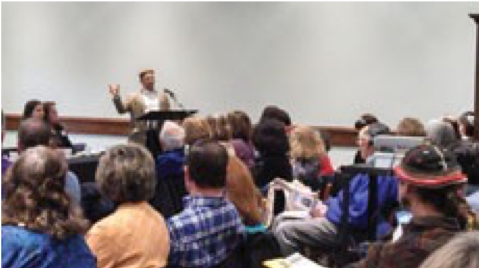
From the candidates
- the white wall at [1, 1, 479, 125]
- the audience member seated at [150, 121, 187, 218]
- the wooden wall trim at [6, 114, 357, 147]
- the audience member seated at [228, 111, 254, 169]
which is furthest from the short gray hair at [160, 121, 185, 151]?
the wooden wall trim at [6, 114, 357, 147]

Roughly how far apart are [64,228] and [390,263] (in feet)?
3.13

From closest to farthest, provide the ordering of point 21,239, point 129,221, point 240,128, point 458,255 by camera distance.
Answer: point 458,255, point 21,239, point 129,221, point 240,128

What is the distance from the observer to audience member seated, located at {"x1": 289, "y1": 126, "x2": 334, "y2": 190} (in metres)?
4.98

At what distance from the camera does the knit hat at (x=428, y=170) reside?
2.38 meters

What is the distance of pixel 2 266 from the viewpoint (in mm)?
2242

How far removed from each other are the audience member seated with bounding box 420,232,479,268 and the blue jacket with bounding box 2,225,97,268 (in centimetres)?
138

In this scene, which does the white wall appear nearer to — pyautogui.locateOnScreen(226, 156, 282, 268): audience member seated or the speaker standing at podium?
the speaker standing at podium

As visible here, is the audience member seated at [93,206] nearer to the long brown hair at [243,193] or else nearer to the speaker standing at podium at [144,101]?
the long brown hair at [243,193]

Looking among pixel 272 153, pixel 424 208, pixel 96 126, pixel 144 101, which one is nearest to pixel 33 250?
pixel 424 208

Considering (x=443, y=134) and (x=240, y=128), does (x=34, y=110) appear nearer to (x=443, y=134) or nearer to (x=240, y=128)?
(x=240, y=128)

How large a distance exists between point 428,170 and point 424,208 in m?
0.12

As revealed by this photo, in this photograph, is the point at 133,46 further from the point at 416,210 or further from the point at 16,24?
the point at 416,210

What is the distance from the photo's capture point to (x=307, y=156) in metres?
4.98

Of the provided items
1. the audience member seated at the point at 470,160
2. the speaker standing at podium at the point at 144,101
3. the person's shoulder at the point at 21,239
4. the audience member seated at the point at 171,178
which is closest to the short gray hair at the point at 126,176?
the person's shoulder at the point at 21,239
